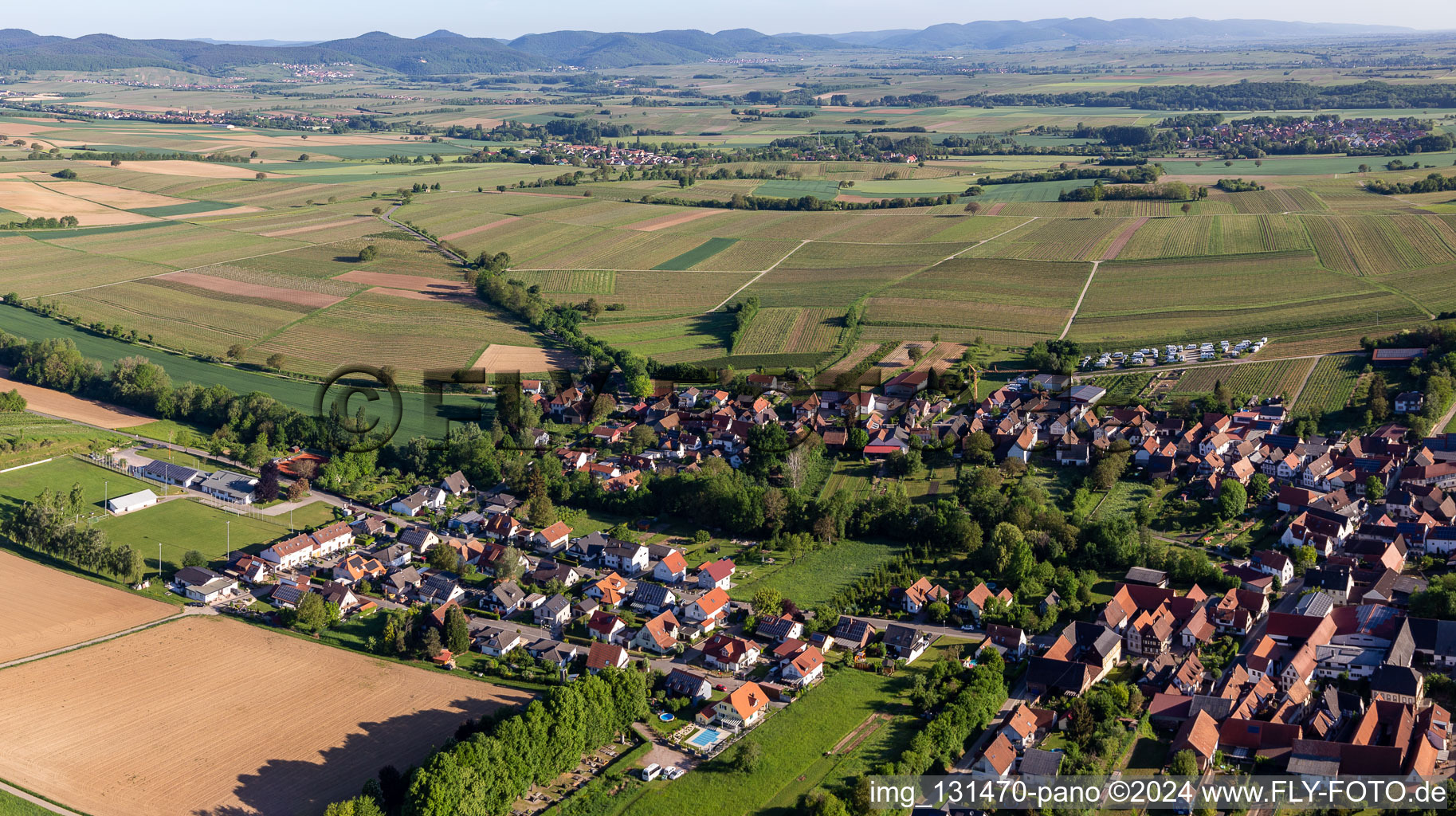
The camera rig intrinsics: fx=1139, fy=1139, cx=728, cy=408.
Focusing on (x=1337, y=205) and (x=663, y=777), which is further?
(x=1337, y=205)

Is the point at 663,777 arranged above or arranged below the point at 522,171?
below

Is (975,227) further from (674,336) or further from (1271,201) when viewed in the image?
(674,336)

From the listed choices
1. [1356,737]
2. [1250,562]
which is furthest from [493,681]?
[1250,562]

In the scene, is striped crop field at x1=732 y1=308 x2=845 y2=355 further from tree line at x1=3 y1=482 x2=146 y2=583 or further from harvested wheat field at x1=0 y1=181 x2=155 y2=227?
harvested wheat field at x1=0 y1=181 x2=155 y2=227

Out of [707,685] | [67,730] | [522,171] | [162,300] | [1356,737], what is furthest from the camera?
[522,171]

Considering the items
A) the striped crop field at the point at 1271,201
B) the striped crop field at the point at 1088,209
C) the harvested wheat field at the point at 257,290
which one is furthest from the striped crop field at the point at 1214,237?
the harvested wheat field at the point at 257,290

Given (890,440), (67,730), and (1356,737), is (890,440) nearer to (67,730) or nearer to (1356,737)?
(1356,737)
